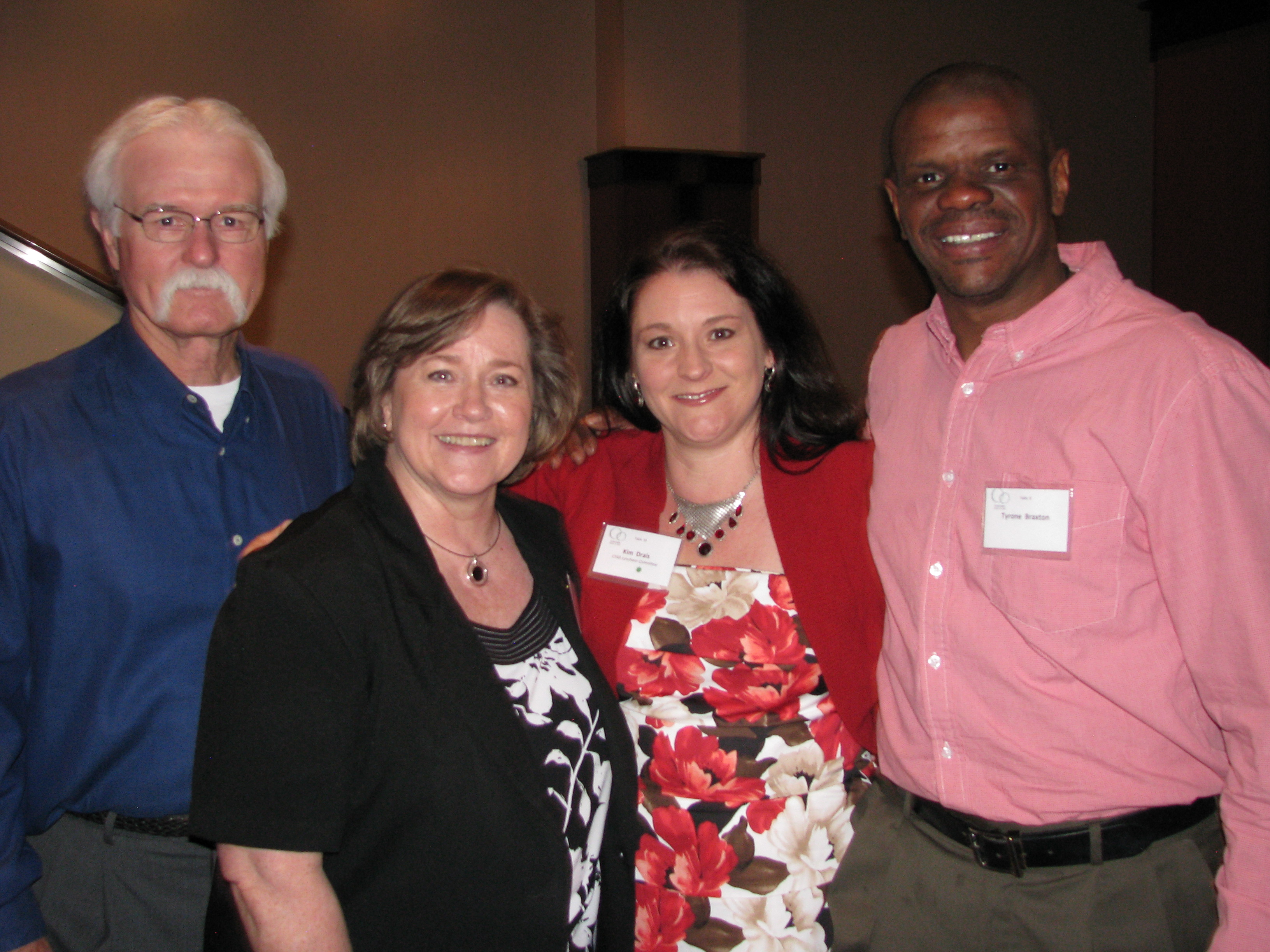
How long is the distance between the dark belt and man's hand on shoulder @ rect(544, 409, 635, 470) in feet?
3.29

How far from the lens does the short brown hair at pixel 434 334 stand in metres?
1.67

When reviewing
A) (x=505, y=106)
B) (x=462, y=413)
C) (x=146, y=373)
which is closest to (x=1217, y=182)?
(x=505, y=106)

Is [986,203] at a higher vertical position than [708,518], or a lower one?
higher

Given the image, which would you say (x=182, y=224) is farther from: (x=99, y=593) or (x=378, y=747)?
(x=378, y=747)

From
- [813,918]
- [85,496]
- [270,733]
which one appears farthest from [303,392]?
[813,918]

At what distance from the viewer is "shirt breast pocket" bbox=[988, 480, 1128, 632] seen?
150 centimetres

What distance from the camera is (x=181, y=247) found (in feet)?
6.10

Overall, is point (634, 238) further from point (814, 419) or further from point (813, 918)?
point (813, 918)

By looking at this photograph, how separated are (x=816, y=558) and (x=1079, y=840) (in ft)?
2.16

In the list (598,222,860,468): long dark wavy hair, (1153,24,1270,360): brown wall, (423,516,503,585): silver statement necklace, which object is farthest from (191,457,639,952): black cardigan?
(1153,24,1270,360): brown wall

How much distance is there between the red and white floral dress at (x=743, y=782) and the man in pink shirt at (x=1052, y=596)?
90mm

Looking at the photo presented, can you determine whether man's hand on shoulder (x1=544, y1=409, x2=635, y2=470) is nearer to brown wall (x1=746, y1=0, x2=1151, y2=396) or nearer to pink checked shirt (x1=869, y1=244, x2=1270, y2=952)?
pink checked shirt (x1=869, y1=244, x2=1270, y2=952)

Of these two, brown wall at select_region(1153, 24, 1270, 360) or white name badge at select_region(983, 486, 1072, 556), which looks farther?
brown wall at select_region(1153, 24, 1270, 360)

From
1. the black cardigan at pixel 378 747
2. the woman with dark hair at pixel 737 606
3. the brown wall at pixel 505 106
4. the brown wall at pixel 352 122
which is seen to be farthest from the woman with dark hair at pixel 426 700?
the brown wall at pixel 352 122
